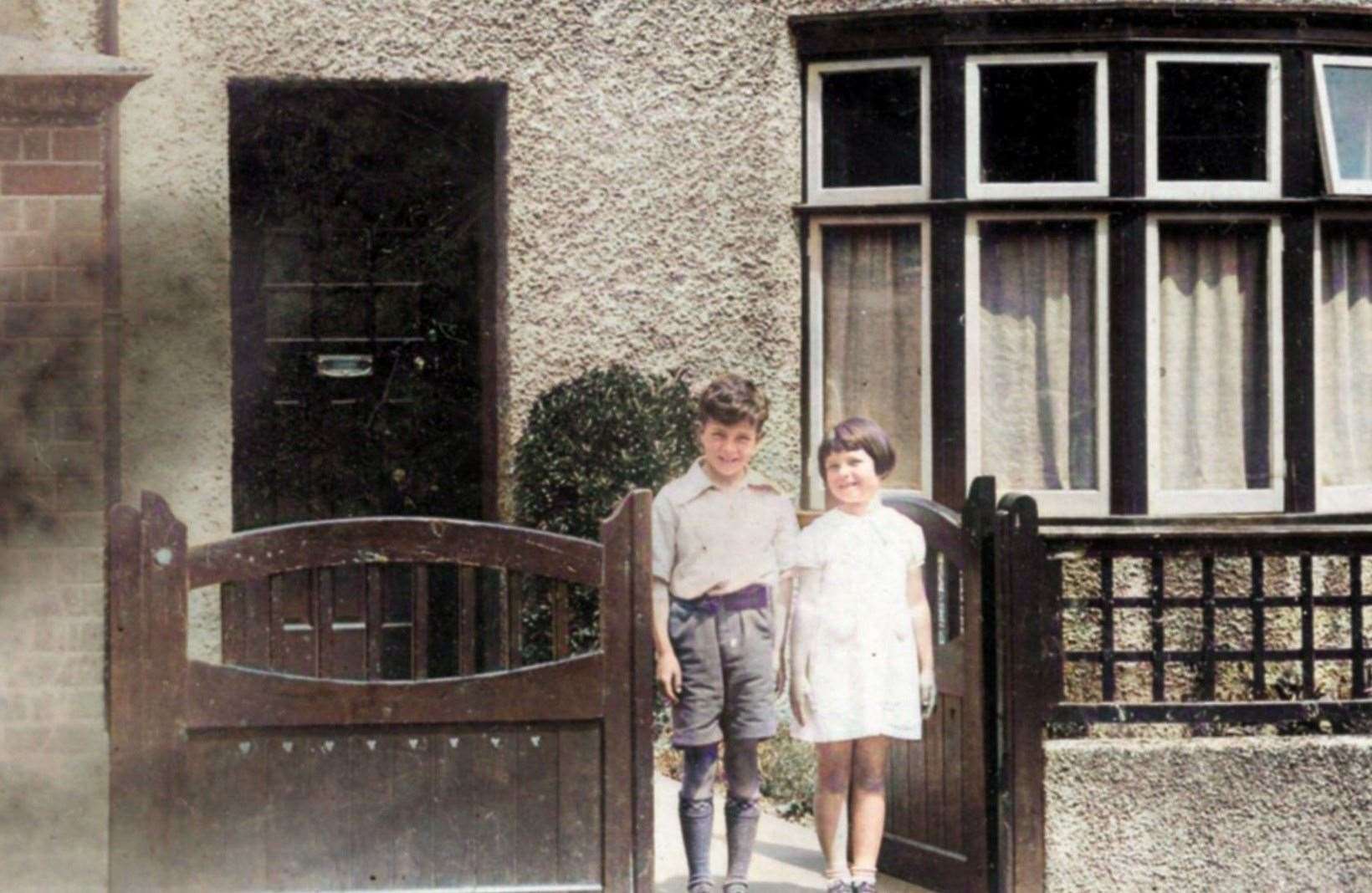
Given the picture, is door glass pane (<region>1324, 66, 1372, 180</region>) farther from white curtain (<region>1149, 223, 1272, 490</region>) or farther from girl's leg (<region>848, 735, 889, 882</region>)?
girl's leg (<region>848, 735, 889, 882</region>)

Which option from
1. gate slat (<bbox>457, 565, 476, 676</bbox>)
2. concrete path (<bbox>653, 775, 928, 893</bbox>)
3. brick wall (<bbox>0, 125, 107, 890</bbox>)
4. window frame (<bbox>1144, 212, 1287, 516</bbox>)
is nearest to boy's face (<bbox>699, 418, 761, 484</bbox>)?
gate slat (<bbox>457, 565, 476, 676</bbox>)

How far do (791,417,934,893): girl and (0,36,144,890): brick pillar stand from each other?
3109 millimetres

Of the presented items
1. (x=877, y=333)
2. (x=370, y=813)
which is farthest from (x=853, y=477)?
(x=877, y=333)

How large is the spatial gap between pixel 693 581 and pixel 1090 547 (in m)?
1.34

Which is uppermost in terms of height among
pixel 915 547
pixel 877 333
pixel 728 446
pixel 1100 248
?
pixel 1100 248

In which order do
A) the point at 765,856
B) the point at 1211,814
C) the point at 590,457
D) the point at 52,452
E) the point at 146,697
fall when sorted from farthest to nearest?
the point at 590,457, the point at 52,452, the point at 765,856, the point at 1211,814, the point at 146,697

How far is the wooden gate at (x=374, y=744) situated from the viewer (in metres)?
5.38

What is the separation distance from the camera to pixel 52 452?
736cm

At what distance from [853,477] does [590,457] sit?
267 centimetres

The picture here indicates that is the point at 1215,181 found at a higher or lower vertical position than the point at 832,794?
higher

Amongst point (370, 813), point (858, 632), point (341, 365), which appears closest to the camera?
point (370, 813)

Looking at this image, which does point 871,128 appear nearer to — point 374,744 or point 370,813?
point 374,744

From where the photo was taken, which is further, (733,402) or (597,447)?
(597,447)

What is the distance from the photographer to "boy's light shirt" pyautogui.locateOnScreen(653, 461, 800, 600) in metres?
5.79
